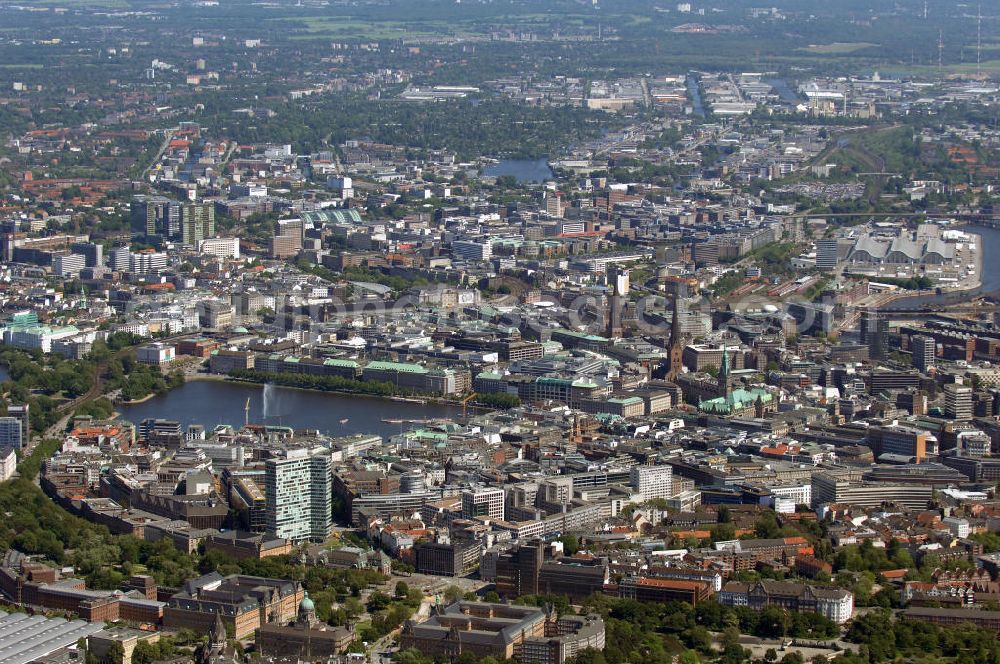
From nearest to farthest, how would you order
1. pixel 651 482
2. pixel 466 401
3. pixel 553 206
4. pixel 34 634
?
pixel 34 634
pixel 651 482
pixel 466 401
pixel 553 206

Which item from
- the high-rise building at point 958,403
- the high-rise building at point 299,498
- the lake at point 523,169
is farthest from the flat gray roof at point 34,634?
the lake at point 523,169

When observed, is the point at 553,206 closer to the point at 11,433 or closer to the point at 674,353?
the point at 674,353

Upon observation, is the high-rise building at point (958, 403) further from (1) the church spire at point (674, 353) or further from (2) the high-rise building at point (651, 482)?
(2) the high-rise building at point (651, 482)

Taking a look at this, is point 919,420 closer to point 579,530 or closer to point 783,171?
point 579,530

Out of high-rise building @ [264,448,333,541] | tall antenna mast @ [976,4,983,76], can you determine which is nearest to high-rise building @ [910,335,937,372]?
high-rise building @ [264,448,333,541]

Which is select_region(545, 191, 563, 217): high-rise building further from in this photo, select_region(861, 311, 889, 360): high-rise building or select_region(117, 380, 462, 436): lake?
select_region(117, 380, 462, 436): lake

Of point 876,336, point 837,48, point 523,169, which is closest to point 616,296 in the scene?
point 876,336
